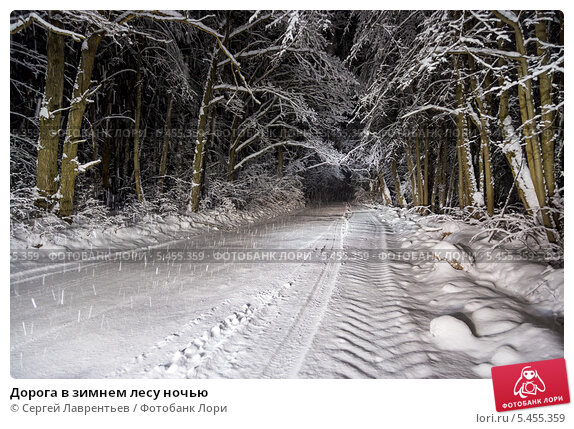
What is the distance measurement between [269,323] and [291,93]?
11.4 meters

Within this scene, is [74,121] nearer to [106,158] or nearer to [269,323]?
[106,158]

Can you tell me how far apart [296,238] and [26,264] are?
5922 millimetres

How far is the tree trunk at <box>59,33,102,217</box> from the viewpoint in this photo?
6418mm

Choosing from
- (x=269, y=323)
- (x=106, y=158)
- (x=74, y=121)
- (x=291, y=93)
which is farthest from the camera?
(x=291, y=93)

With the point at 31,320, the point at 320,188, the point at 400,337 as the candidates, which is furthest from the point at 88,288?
the point at 320,188

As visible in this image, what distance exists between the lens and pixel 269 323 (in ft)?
9.77

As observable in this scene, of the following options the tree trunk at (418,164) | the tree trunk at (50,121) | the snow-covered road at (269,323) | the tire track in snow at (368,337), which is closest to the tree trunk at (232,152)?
the tree trunk at (50,121)

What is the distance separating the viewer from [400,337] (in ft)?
8.98

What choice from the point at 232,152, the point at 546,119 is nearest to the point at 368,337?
the point at 546,119

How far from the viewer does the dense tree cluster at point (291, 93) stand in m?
4.07
